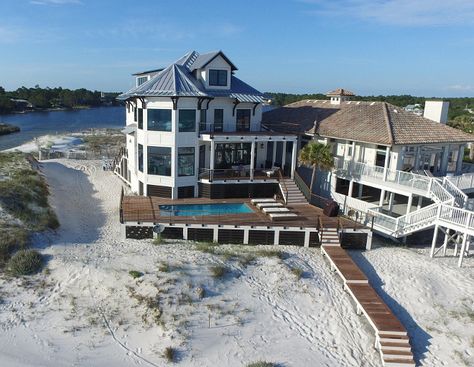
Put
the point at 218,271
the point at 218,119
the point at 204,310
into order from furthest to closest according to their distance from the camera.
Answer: the point at 218,119
the point at 218,271
the point at 204,310

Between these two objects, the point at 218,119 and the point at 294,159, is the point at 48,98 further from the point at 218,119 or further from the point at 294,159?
the point at 294,159

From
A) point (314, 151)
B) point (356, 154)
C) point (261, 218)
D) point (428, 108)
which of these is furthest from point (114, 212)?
point (428, 108)

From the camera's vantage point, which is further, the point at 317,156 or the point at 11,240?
the point at 317,156

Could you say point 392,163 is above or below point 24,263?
above

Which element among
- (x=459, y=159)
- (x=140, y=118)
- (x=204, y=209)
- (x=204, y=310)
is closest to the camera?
(x=204, y=310)

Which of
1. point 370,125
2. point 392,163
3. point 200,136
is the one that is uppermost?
point 370,125

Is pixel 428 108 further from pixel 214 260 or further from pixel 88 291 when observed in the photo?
pixel 88 291

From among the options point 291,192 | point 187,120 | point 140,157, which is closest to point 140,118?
point 140,157
